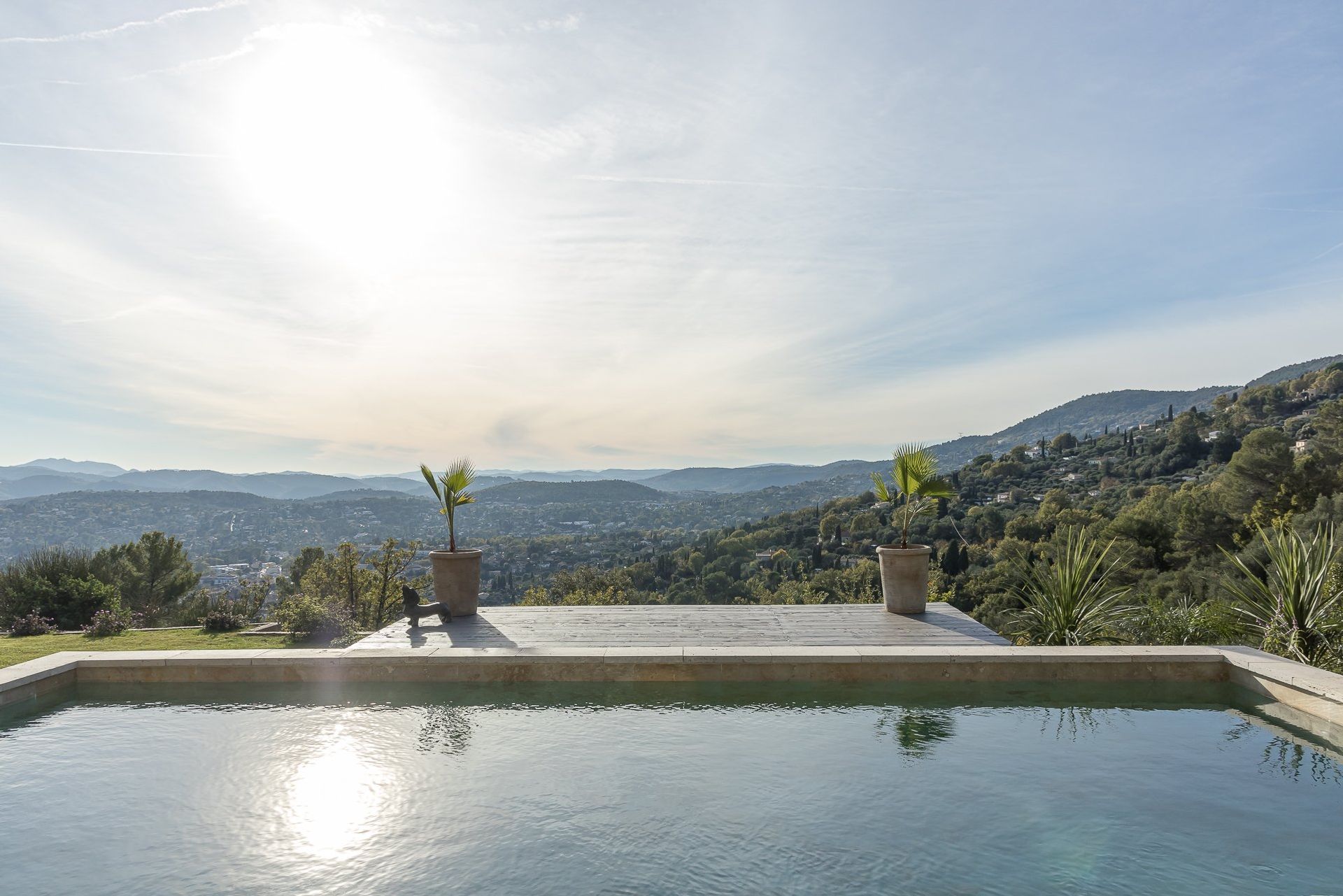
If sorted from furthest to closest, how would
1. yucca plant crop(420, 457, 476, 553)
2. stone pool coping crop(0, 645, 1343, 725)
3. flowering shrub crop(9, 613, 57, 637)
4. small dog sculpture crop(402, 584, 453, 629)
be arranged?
flowering shrub crop(9, 613, 57, 637) → yucca plant crop(420, 457, 476, 553) → small dog sculpture crop(402, 584, 453, 629) → stone pool coping crop(0, 645, 1343, 725)

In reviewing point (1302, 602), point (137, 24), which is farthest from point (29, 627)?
point (1302, 602)

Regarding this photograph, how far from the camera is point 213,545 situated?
2076 inches

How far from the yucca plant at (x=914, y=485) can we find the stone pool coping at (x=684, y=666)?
8.63 feet

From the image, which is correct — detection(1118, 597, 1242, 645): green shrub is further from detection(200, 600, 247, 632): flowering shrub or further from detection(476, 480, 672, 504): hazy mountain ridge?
detection(476, 480, 672, 504): hazy mountain ridge

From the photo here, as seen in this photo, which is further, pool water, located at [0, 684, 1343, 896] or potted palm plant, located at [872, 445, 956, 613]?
potted palm plant, located at [872, 445, 956, 613]

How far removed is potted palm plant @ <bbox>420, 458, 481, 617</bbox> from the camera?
8.52 metres

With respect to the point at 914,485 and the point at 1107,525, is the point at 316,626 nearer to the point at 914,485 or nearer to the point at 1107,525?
the point at 914,485

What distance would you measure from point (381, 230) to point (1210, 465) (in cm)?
4974

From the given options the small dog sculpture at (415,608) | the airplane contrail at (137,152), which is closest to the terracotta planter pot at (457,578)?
the small dog sculpture at (415,608)

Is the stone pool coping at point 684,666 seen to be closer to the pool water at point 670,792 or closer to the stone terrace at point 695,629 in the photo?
the pool water at point 670,792

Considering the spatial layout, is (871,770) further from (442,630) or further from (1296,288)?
(1296,288)

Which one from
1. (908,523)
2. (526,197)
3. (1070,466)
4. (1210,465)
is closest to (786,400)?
(526,197)

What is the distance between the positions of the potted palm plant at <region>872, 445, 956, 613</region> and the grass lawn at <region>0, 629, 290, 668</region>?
8.25 metres

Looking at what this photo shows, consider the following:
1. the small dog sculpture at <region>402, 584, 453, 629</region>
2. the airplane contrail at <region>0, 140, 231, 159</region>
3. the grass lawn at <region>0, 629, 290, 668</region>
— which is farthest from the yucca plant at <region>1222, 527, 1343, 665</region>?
the airplane contrail at <region>0, 140, 231, 159</region>
